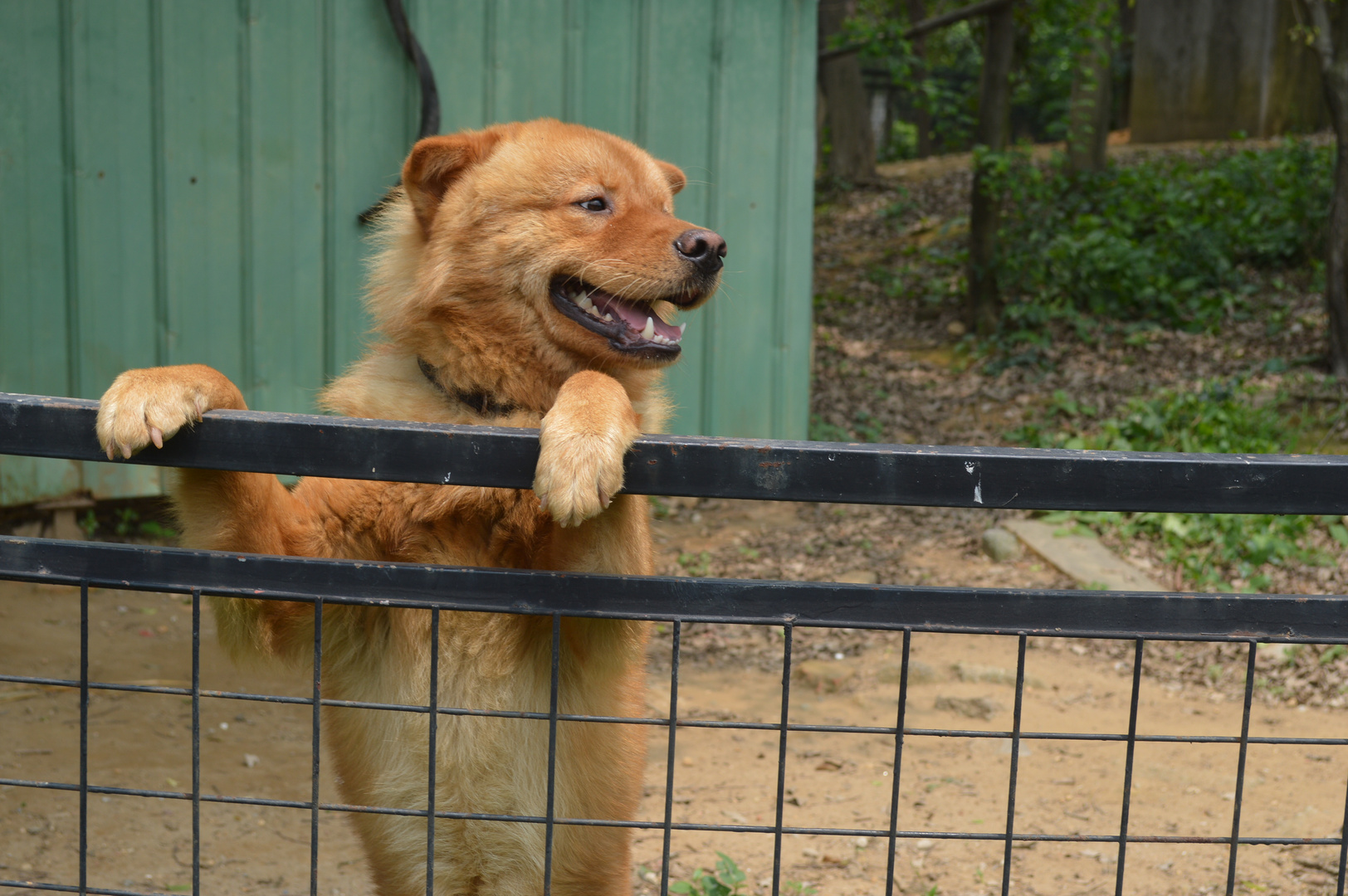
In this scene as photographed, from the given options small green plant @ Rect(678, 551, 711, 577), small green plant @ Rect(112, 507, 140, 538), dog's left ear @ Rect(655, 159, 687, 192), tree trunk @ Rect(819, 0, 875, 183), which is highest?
tree trunk @ Rect(819, 0, 875, 183)

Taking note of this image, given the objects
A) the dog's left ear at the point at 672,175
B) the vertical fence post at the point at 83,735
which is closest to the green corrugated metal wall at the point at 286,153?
the dog's left ear at the point at 672,175

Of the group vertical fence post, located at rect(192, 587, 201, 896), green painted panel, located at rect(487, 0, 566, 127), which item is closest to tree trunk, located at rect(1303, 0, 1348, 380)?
green painted panel, located at rect(487, 0, 566, 127)

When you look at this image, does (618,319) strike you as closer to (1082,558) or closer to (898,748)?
(898,748)

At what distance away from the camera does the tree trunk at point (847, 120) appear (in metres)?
14.1

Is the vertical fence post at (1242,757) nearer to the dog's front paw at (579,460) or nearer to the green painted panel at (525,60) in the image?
the dog's front paw at (579,460)

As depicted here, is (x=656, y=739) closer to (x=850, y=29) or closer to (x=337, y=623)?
(x=337, y=623)

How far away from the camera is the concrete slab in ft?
18.7

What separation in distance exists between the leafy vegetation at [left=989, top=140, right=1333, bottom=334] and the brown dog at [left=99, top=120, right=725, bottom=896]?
7.06m

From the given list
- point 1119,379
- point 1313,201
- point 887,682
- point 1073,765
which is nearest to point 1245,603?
point 1073,765

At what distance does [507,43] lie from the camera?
616 centimetres

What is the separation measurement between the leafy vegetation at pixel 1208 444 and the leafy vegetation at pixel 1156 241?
1.86 meters

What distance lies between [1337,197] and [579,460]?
26.3 ft

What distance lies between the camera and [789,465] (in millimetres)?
1404

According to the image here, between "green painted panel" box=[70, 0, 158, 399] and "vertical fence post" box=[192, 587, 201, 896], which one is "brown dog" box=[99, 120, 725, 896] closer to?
"vertical fence post" box=[192, 587, 201, 896]
